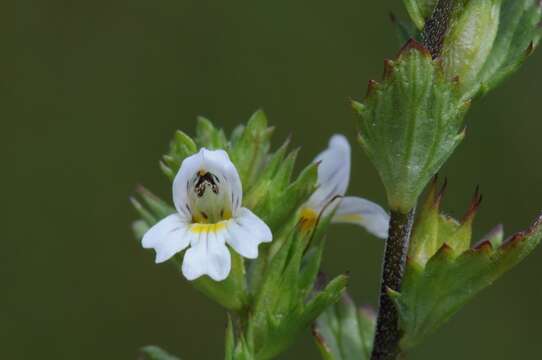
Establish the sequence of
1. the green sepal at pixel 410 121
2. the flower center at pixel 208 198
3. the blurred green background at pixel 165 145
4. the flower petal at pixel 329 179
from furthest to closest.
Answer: the blurred green background at pixel 165 145 → the flower petal at pixel 329 179 → the flower center at pixel 208 198 → the green sepal at pixel 410 121

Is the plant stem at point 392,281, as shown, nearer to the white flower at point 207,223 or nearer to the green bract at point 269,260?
the green bract at point 269,260

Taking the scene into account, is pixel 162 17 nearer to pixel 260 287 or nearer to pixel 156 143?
pixel 156 143

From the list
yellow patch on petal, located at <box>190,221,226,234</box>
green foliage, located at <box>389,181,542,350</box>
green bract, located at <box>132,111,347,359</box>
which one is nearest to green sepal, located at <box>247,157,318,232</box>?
green bract, located at <box>132,111,347,359</box>

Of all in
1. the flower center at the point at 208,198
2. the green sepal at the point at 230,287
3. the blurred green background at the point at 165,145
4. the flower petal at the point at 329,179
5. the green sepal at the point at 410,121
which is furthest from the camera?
the blurred green background at the point at 165,145

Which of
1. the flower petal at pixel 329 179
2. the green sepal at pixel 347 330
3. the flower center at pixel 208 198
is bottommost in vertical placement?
the green sepal at pixel 347 330

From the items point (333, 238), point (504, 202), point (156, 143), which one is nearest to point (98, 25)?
point (156, 143)

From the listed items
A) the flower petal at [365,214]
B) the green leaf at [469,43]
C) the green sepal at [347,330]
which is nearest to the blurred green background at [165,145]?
the green sepal at [347,330]

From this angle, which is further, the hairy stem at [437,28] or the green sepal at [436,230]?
the green sepal at [436,230]
